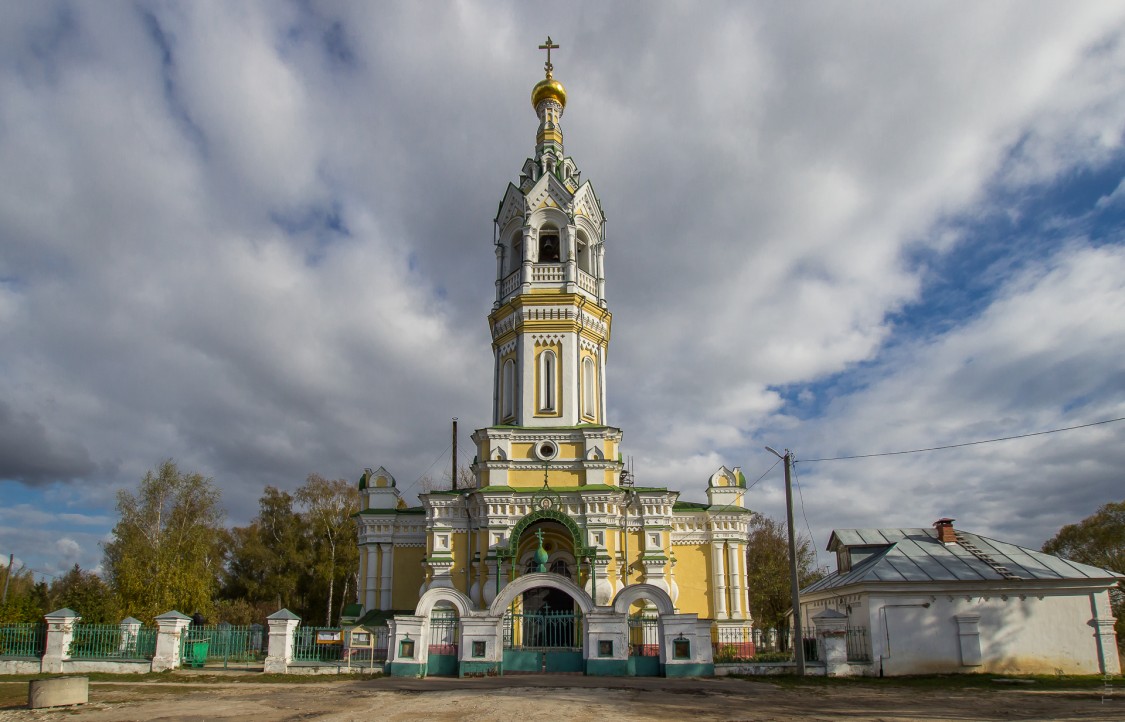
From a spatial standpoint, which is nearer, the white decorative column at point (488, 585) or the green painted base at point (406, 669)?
the green painted base at point (406, 669)

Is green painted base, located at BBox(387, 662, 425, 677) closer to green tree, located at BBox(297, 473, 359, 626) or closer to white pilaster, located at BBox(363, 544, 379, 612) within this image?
white pilaster, located at BBox(363, 544, 379, 612)

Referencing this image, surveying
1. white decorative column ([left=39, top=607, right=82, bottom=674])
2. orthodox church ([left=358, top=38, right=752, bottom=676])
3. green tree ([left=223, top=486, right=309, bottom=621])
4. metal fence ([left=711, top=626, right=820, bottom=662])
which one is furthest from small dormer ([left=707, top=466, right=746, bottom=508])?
green tree ([left=223, top=486, right=309, bottom=621])

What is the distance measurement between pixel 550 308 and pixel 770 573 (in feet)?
71.2

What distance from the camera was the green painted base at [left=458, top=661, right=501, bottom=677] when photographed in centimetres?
1969

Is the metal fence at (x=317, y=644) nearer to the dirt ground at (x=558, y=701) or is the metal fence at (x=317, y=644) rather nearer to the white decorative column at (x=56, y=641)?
the dirt ground at (x=558, y=701)

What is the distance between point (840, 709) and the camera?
1397 centimetres

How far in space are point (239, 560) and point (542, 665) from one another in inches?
1214

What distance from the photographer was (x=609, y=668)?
64.5 feet

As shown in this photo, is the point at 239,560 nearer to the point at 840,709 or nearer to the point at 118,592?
the point at 118,592

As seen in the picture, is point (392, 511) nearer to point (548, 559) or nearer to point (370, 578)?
point (370, 578)

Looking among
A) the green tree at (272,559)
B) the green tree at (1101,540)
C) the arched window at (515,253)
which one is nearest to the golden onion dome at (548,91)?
the arched window at (515,253)

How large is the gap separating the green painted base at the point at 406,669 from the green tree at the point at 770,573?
2394cm

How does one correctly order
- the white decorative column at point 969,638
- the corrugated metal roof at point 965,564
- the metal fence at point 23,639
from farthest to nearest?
the corrugated metal roof at point 965,564
the metal fence at point 23,639
the white decorative column at point 969,638

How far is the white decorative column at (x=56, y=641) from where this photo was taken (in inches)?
826
